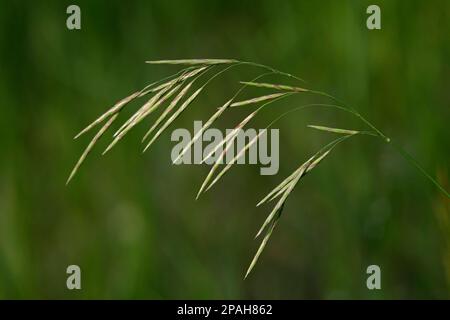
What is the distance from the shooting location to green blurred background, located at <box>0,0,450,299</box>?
236 centimetres

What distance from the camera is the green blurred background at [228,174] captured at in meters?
2.36

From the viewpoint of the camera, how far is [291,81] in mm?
2787

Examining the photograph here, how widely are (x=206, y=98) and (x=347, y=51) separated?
1.67 feet

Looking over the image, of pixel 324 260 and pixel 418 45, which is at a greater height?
pixel 418 45

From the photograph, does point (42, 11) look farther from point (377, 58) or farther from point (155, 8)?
point (377, 58)

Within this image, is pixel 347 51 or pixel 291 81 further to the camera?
pixel 291 81

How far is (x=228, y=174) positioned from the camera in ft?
9.25

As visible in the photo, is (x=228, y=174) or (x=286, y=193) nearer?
(x=286, y=193)

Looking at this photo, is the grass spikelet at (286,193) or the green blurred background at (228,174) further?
the green blurred background at (228,174)

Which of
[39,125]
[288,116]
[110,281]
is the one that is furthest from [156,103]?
[39,125]

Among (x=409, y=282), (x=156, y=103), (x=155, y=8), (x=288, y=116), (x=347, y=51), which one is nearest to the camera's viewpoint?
(x=156, y=103)

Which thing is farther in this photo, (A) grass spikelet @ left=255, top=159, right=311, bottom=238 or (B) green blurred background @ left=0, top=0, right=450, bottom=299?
(B) green blurred background @ left=0, top=0, right=450, bottom=299

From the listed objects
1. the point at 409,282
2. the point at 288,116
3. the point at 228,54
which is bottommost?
the point at 409,282

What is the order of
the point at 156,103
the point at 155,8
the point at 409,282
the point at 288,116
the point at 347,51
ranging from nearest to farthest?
the point at 156,103 < the point at 409,282 < the point at 347,51 < the point at 288,116 < the point at 155,8
